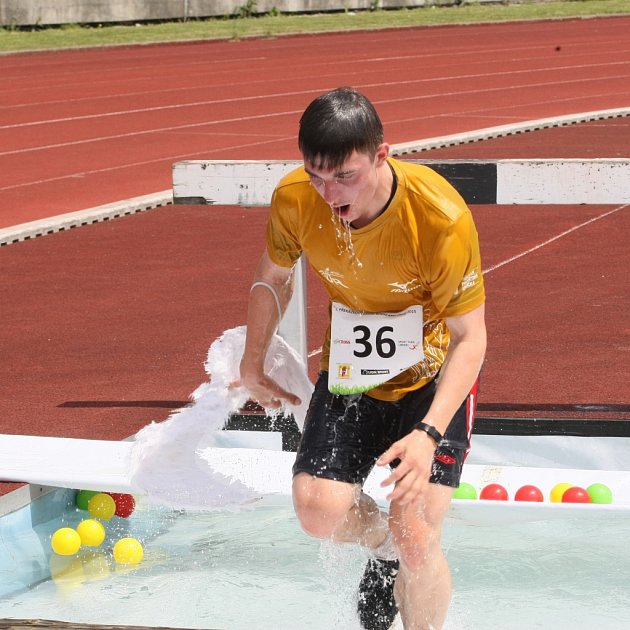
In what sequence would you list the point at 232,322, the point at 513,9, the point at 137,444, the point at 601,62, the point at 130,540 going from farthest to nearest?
the point at 513,9
the point at 601,62
the point at 232,322
the point at 130,540
the point at 137,444

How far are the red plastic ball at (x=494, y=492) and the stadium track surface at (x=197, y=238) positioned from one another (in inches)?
59.4

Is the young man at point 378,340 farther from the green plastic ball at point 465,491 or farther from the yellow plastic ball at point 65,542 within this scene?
the yellow plastic ball at point 65,542

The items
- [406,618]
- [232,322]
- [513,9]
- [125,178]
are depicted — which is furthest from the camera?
[513,9]

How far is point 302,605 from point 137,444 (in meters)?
0.77

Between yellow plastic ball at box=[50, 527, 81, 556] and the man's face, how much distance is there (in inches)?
85.1

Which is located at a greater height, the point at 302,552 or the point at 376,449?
the point at 376,449

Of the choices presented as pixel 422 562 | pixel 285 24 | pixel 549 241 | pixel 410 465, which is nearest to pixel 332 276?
pixel 410 465

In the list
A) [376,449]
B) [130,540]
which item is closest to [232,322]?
[130,540]

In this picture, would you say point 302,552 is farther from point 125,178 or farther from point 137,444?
point 125,178

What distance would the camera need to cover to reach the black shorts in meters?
3.54

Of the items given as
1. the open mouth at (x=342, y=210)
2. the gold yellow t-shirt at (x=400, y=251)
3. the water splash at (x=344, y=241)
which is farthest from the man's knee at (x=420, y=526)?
the open mouth at (x=342, y=210)

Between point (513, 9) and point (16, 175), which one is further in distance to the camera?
point (513, 9)

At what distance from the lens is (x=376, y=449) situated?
3.71m

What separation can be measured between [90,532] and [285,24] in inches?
1040
